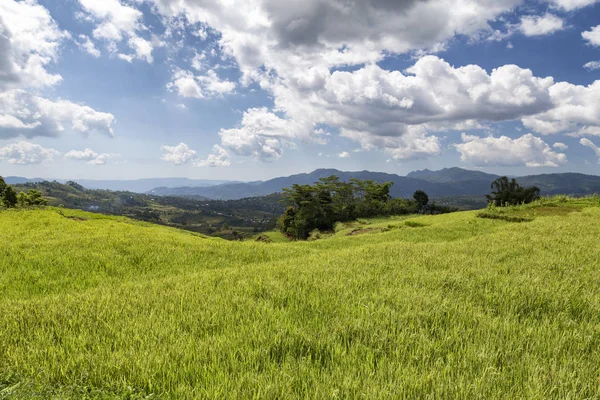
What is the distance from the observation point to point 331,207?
97000 mm

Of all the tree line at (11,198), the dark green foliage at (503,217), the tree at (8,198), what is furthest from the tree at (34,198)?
the dark green foliage at (503,217)

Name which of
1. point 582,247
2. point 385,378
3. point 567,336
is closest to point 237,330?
point 385,378

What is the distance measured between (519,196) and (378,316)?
85.4 m

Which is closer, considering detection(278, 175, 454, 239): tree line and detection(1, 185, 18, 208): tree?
detection(1, 185, 18, 208): tree

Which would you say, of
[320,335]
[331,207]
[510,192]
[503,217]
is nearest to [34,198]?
[320,335]

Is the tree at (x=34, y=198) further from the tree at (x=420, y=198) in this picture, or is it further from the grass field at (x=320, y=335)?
the tree at (x=420, y=198)

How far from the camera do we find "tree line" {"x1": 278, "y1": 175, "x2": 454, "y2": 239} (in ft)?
284

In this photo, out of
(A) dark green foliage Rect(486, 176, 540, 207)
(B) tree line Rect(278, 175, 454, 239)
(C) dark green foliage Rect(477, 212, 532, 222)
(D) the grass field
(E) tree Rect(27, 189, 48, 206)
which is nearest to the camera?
(D) the grass field

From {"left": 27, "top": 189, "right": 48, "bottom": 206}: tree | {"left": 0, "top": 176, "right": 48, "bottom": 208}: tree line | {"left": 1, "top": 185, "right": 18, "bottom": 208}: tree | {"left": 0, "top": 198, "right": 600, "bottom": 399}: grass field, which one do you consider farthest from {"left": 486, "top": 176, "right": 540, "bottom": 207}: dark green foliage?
{"left": 27, "top": 189, "right": 48, "bottom": 206}: tree

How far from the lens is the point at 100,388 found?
10.0ft

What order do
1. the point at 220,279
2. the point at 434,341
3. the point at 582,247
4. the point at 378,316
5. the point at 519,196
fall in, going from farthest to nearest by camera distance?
the point at 519,196
the point at 582,247
the point at 220,279
the point at 378,316
the point at 434,341

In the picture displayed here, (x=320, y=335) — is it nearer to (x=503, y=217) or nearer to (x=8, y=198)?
(x=503, y=217)

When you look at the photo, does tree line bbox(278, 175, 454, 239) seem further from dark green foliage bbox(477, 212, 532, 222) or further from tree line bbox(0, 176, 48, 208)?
tree line bbox(0, 176, 48, 208)

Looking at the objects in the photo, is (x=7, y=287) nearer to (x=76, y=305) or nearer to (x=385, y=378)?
(x=76, y=305)
